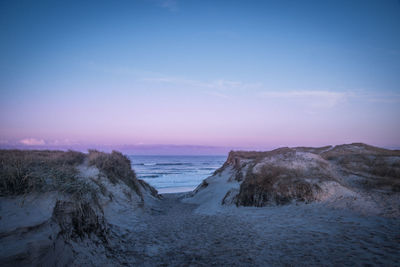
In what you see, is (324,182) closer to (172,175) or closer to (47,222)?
(47,222)

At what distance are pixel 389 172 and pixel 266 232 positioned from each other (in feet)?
29.4

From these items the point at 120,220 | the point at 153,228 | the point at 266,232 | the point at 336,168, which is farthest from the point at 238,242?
the point at 336,168

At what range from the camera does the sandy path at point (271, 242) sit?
4.52m

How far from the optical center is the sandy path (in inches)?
178

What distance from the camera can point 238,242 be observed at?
5809 mm

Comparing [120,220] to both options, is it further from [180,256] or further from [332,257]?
[332,257]

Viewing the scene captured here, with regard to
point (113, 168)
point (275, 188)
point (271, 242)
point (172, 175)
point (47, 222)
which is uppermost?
point (113, 168)

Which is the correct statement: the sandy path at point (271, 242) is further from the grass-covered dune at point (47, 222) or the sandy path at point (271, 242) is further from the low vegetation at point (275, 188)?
the low vegetation at point (275, 188)

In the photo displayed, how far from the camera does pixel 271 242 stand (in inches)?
218

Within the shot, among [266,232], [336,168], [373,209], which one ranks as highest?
[336,168]

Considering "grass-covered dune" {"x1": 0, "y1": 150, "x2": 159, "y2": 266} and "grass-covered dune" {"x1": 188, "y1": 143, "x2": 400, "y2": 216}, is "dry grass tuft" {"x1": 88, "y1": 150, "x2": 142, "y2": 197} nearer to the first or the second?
"grass-covered dune" {"x1": 0, "y1": 150, "x2": 159, "y2": 266}

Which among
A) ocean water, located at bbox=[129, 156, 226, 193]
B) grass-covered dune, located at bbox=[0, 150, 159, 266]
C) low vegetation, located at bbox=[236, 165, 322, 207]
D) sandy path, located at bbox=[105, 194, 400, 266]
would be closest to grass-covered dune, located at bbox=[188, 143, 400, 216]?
low vegetation, located at bbox=[236, 165, 322, 207]

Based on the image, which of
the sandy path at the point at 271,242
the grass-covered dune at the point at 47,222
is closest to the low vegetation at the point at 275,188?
the sandy path at the point at 271,242

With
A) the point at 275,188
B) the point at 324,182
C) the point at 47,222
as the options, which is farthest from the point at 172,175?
the point at 47,222
